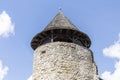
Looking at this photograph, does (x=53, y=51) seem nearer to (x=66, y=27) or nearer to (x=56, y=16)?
(x=66, y=27)

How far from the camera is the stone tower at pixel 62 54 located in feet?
54.7

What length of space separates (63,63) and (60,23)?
3.20 metres

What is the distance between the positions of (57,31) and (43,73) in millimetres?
3116

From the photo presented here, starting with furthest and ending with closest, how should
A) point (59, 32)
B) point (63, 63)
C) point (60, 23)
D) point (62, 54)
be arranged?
point (60, 23) → point (59, 32) → point (62, 54) → point (63, 63)

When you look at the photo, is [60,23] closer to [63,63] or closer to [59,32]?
[59,32]

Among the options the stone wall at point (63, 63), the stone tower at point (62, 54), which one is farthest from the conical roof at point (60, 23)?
the stone wall at point (63, 63)

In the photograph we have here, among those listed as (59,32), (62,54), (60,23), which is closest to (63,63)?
(62,54)

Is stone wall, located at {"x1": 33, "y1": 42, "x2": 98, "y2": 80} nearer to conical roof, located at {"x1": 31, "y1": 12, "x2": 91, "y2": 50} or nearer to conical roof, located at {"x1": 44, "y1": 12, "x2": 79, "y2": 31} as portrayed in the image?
conical roof, located at {"x1": 31, "y1": 12, "x2": 91, "y2": 50}

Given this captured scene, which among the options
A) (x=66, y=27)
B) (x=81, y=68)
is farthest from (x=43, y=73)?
(x=66, y=27)

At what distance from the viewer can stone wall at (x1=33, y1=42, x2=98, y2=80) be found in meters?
→ 16.6

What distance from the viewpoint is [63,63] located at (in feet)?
55.1

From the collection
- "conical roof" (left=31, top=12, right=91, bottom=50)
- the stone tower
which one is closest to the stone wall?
the stone tower

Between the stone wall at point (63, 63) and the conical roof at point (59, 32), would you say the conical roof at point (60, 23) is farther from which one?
the stone wall at point (63, 63)

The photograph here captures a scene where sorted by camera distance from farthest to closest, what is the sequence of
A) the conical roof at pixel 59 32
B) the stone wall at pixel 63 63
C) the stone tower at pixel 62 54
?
the conical roof at pixel 59 32
the stone tower at pixel 62 54
the stone wall at pixel 63 63
